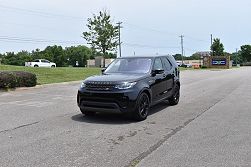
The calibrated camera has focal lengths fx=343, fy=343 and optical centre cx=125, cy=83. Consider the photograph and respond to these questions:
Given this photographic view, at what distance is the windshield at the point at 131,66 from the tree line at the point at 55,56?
9095cm

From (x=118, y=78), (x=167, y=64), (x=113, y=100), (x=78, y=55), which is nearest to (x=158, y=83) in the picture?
(x=167, y=64)

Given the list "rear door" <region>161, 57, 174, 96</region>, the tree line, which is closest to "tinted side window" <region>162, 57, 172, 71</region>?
"rear door" <region>161, 57, 174, 96</region>

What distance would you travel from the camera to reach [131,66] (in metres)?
9.48

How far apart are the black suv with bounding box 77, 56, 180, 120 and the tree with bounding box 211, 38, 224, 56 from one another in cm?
7815

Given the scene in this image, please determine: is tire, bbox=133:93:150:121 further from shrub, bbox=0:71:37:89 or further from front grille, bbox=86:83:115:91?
shrub, bbox=0:71:37:89

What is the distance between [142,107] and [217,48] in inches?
3160

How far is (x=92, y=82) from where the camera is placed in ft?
27.0

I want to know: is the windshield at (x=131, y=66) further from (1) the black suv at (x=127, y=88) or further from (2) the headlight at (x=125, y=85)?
Answer: (2) the headlight at (x=125, y=85)

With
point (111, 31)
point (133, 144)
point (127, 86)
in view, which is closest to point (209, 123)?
point (127, 86)

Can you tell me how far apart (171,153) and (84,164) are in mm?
1481

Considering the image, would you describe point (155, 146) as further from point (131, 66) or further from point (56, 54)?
point (56, 54)

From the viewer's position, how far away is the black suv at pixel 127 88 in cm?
798

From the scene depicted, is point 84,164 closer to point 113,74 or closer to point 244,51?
point 113,74

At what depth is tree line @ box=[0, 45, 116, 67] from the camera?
344 ft
